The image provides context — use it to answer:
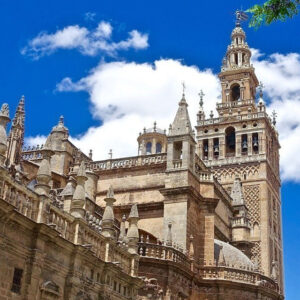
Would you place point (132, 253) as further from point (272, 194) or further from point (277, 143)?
point (277, 143)

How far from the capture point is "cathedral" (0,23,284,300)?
15.2 meters

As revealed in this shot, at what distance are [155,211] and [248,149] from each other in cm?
2409

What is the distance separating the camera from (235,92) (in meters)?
61.5

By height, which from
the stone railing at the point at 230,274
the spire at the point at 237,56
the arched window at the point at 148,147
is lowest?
the stone railing at the point at 230,274

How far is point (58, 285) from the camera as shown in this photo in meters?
16.1

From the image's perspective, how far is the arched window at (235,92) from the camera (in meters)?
60.9

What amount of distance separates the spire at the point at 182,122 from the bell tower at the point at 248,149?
1882 cm

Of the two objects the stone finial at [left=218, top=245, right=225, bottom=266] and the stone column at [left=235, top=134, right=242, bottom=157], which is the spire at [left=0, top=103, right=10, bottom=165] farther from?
the stone column at [left=235, top=134, right=242, bottom=157]

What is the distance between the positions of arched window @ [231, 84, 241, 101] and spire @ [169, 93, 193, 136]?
2866cm

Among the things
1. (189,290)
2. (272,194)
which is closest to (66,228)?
(189,290)

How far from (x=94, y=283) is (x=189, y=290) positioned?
11906mm

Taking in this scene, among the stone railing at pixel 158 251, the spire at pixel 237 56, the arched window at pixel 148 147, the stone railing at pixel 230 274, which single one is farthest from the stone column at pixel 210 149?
the stone railing at pixel 158 251

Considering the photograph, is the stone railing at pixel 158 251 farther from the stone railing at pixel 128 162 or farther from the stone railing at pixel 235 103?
the stone railing at pixel 235 103

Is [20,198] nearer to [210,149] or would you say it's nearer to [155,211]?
[155,211]
